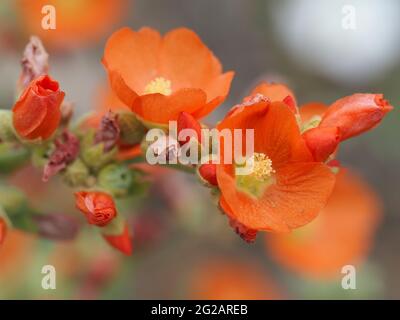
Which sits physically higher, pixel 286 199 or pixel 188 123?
pixel 188 123

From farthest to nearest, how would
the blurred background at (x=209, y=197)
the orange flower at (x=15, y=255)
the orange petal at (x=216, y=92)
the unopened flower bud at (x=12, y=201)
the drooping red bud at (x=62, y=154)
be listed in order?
the orange flower at (x=15, y=255) < the blurred background at (x=209, y=197) < the unopened flower bud at (x=12, y=201) < the drooping red bud at (x=62, y=154) < the orange petal at (x=216, y=92)

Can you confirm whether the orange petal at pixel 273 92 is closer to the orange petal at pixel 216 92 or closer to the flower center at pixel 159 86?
the orange petal at pixel 216 92

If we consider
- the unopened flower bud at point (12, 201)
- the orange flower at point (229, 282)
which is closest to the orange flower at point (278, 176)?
the unopened flower bud at point (12, 201)

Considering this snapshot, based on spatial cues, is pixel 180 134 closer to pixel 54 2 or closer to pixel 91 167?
pixel 91 167

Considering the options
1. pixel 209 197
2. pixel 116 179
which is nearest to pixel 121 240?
pixel 116 179

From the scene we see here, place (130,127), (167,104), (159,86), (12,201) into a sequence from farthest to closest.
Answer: (12,201) < (159,86) < (130,127) < (167,104)

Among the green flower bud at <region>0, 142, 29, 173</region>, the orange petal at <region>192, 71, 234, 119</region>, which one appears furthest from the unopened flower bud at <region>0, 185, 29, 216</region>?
the orange petal at <region>192, 71, 234, 119</region>

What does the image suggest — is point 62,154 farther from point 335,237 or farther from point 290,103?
point 335,237
